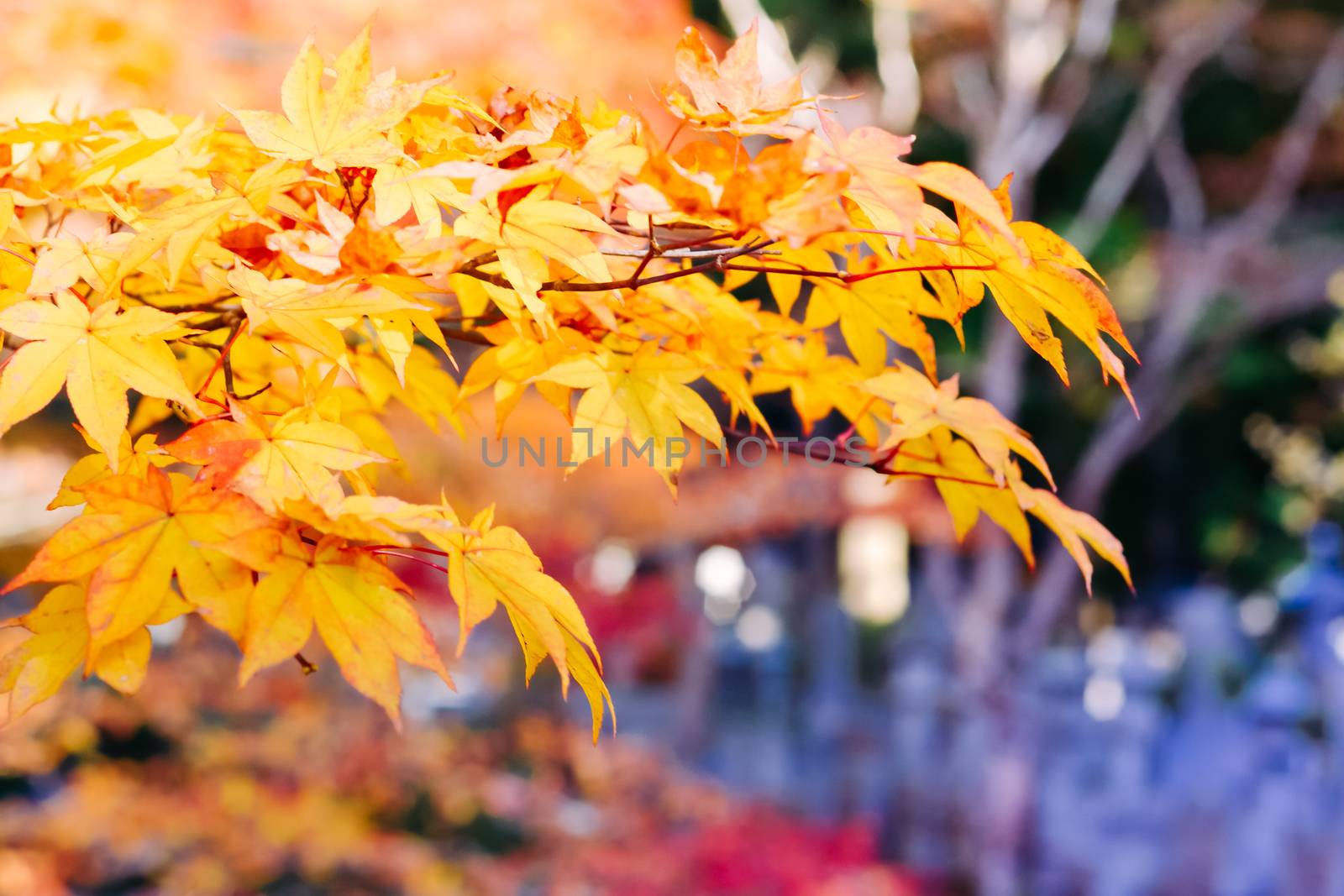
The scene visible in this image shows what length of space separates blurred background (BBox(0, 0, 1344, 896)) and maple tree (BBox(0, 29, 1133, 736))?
1.69 metres

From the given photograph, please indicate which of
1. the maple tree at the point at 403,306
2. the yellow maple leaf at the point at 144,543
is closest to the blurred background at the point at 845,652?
the maple tree at the point at 403,306

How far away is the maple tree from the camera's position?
65cm

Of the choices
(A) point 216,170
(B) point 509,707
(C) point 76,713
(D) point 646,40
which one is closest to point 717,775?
(B) point 509,707

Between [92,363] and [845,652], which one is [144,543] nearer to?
[92,363]

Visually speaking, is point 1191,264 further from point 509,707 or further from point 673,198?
point 673,198

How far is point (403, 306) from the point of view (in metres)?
0.65

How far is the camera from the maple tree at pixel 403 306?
65 cm

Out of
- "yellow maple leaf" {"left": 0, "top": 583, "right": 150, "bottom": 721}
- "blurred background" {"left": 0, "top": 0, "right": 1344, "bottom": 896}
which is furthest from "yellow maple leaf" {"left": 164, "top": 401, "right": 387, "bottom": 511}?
"blurred background" {"left": 0, "top": 0, "right": 1344, "bottom": 896}

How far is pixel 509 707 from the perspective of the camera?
602cm

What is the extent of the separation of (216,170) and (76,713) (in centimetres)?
447

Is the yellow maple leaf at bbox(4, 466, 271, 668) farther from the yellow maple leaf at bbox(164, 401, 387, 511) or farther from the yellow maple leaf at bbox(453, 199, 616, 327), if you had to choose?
the yellow maple leaf at bbox(453, 199, 616, 327)

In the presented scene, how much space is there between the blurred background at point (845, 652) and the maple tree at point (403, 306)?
5.55 feet

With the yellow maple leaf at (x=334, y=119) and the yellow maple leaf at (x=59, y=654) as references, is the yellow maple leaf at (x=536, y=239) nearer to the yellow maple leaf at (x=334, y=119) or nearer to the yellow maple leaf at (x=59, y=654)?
the yellow maple leaf at (x=334, y=119)

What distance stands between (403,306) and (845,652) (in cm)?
688
